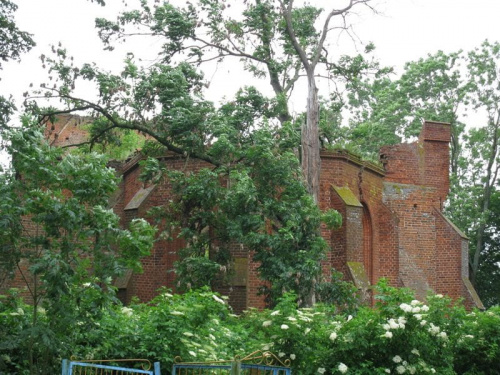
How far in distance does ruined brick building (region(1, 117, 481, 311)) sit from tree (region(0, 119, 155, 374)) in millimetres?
8725

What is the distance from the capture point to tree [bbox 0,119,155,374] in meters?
9.99

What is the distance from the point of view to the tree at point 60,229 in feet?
32.8

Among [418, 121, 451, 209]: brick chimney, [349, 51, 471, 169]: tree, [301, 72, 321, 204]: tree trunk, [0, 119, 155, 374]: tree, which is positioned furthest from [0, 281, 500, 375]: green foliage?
[349, 51, 471, 169]: tree

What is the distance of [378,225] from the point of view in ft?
80.0

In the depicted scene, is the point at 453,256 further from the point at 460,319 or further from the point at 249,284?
the point at 460,319

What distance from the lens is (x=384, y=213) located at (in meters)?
24.5

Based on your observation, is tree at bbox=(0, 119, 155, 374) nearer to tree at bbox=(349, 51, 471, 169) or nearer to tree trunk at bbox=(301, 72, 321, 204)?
tree trunk at bbox=(301, 72, 321, 204)

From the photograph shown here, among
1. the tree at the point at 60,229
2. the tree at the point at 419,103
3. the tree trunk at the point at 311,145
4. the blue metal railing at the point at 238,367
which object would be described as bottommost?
the blue metal railing at the point at 238,367

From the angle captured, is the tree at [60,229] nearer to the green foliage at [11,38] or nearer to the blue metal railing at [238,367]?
the blue metal railing at [238,367]

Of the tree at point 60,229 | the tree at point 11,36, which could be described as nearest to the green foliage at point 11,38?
the tree at point 11,36

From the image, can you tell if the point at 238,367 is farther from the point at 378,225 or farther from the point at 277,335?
the point at 378,225

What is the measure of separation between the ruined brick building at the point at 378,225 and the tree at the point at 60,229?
873cm

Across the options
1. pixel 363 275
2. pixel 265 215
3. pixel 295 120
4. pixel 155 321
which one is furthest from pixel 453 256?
pixel 155 321

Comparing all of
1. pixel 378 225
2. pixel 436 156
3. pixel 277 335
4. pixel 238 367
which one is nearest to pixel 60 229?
pixel 277 335
